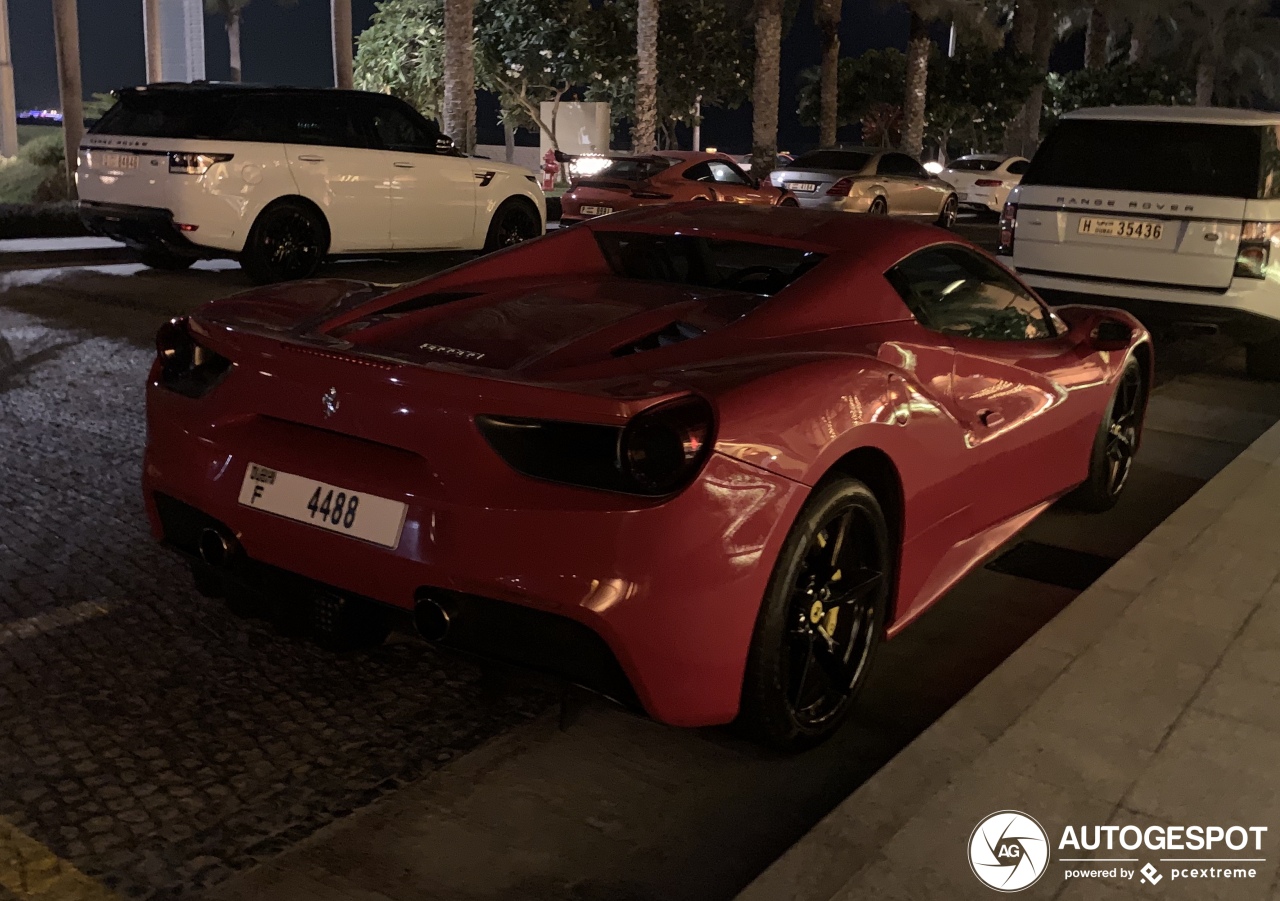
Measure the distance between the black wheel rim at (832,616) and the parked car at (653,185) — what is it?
43.1 ft

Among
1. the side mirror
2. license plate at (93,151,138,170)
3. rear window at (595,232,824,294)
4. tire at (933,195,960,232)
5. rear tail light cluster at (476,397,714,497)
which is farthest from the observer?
tire at (933,195,960,232)

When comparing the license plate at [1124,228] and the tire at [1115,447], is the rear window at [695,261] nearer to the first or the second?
the tire at [1115,447]

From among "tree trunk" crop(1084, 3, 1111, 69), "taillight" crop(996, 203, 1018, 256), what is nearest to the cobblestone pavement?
"taillight" crop(996, 203, 1018, 256)

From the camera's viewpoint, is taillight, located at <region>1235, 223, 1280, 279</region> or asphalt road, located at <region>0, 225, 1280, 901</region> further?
taillight, located at <region>1235, 223, 1280, 279</region>

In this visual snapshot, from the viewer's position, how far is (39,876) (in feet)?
9.23

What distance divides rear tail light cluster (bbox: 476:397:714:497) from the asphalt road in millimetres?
528

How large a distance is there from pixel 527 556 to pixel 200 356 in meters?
1.37

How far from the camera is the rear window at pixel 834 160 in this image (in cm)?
2122

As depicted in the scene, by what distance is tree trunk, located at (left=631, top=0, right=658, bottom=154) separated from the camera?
80.2ft

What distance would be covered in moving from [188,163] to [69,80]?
Answer: 11656 mm

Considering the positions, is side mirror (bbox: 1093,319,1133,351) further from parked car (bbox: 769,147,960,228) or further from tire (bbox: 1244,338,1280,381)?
parked car (bbox: 769,147,960,228)

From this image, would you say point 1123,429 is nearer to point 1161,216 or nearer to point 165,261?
Answer: point 1161,216

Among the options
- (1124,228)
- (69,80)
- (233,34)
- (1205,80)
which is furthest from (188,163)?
(1205,80)

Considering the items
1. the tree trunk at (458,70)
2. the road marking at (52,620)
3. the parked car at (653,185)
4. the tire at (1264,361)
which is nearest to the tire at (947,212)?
the parked car at (653,185)
